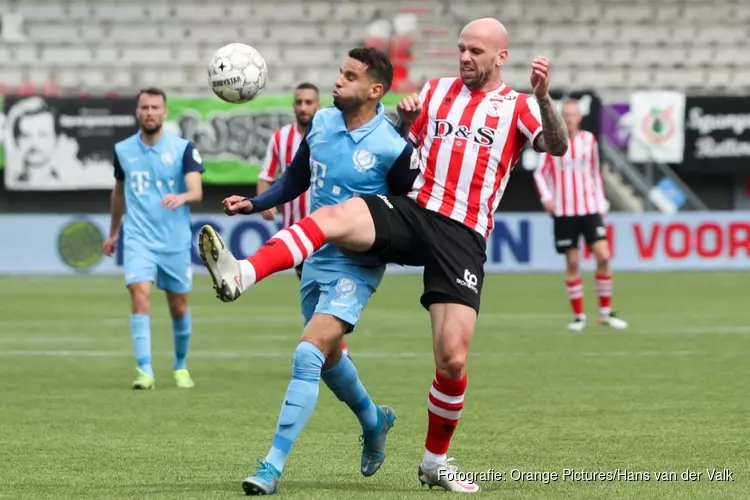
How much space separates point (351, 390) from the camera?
667cm

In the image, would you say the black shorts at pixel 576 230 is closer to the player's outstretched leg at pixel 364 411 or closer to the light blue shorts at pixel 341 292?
the player's outstretched leg at pixel 364 411

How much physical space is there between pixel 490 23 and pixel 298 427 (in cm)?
199

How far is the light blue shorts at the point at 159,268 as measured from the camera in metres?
10.6

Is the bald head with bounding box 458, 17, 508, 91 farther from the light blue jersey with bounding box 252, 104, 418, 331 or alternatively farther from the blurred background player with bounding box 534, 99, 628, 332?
the blurred background player with bounding box 534, 99, 628, 332

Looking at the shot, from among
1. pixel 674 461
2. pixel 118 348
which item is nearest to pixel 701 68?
pixel 118 348

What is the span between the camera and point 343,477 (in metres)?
6.57

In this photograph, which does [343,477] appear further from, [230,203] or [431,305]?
[230,203]

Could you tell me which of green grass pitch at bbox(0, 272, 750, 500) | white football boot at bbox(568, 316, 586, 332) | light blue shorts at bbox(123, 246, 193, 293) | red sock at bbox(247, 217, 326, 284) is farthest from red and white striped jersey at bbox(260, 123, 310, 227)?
red sock at bbox(247, 217, 326, 284)

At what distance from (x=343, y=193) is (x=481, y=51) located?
0.88 metres

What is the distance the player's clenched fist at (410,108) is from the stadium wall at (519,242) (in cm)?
1675

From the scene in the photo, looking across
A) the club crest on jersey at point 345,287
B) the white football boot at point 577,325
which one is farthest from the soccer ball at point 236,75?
the white football boot at point 577,325

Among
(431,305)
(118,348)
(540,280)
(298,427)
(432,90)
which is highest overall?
(432,90)

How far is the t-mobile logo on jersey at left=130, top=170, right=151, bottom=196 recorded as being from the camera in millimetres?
10828

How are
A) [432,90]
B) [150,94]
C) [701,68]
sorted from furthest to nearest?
[701,68], [150,94], [432,90]
